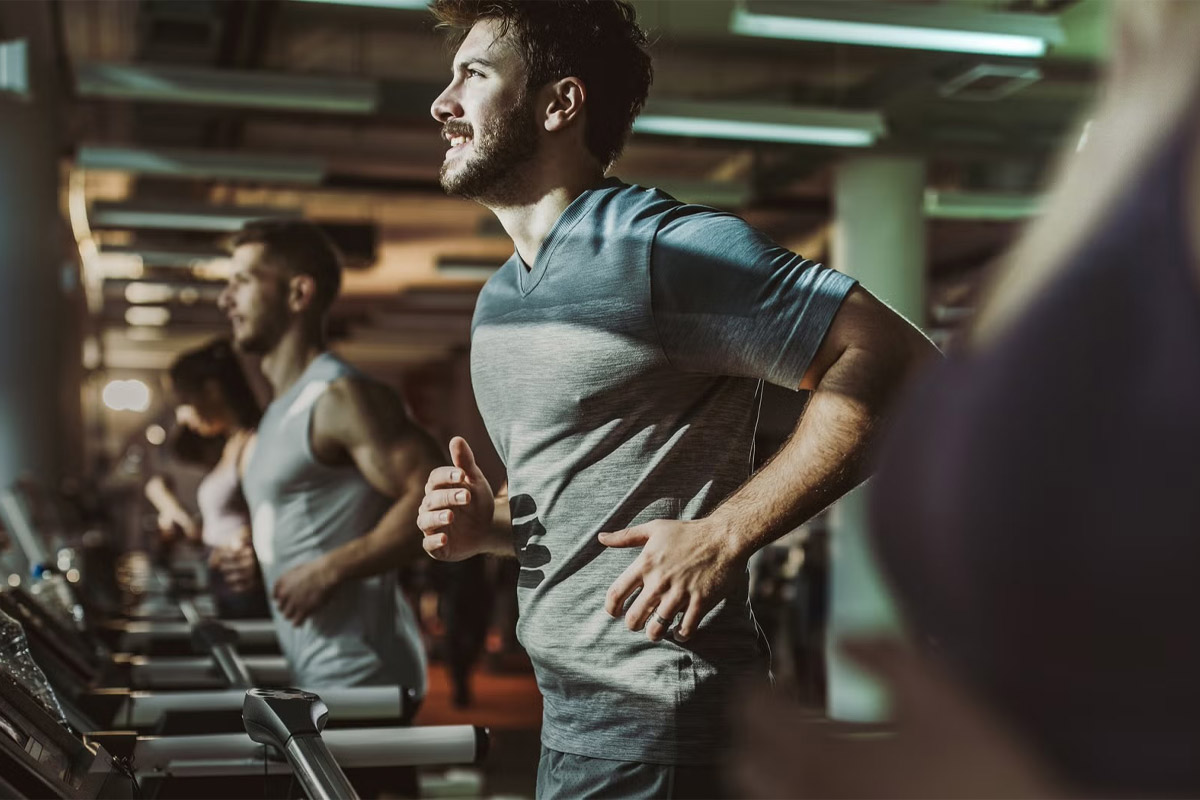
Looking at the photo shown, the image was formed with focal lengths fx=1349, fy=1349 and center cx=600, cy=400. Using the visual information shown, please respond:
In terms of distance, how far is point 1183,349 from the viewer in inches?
16.0

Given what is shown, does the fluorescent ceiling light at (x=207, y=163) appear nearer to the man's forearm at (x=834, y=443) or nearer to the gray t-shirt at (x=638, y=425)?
the gray t-shirt at (x=638, y=425)

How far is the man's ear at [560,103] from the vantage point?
150cm

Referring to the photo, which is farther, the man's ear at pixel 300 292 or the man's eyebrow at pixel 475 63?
the man's ear at pixel 300 292

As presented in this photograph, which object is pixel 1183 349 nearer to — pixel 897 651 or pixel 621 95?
pixel 897 651

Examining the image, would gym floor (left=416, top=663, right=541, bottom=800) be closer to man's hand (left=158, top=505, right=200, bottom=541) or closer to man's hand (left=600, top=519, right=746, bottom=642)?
man's hand (left=158, top=505, right=200, bottom=541)

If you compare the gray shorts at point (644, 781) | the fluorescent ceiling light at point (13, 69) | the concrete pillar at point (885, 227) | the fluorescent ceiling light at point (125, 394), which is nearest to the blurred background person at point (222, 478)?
the fluorescent ceiling light at point (13, 69)

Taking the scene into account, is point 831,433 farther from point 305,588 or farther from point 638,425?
point 305,588

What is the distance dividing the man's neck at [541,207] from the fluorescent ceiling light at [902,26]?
3.34 meters

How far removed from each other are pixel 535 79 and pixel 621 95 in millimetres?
117

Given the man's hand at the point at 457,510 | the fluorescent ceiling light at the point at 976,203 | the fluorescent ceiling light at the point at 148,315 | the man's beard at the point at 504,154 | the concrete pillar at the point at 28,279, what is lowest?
the man's hand at the point at 457,510

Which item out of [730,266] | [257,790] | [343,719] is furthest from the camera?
[343,719]

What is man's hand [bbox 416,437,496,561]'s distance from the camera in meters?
1.47

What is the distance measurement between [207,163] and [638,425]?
265 inches

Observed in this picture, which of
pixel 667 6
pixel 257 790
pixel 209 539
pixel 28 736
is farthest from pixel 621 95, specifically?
pixel 667 6
